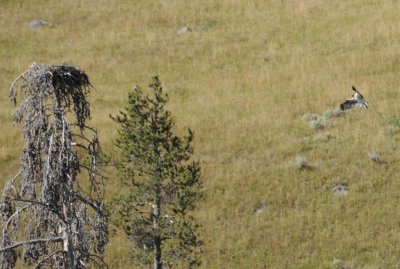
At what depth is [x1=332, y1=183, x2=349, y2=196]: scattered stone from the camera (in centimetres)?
2472

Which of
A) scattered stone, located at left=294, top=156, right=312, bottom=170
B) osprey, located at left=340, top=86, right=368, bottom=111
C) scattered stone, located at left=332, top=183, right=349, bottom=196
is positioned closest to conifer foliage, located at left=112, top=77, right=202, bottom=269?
scattered stone, located at left=332, top=183, right=349, bottom=196

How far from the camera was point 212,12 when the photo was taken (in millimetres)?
47031

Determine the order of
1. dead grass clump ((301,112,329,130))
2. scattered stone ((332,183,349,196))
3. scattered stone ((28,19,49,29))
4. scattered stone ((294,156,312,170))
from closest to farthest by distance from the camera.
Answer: scattered stone ((332,183,349,196)), scattered stone ((294,156,312,170)), dead grass clump ((301,112,329,130)), scattered stone ((28,19,49,29))

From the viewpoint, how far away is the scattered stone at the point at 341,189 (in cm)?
2472

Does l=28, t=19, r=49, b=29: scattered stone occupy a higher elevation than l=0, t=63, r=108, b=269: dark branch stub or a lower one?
higher

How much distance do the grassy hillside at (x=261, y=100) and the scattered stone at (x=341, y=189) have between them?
0.54 ft

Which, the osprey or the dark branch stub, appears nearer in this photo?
the dark branch stub

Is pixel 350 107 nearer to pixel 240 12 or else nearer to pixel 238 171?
pixel 238 171

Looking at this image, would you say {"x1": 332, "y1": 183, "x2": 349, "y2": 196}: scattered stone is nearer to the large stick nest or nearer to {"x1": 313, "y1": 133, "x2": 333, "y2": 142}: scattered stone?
{"x1": 313, "y1": 133, "x2": 333, "y2": 142}: scattered stone

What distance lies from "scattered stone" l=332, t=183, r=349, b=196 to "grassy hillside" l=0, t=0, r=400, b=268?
0.54 feet

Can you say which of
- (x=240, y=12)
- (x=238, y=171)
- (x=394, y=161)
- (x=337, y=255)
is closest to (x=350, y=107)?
(x=394, y=161)

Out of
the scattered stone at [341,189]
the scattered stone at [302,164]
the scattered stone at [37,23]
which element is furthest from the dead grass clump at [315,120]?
the scattered stone at [37,23]

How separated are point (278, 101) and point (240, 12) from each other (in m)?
14.7

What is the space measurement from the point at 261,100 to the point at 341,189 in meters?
9.41
